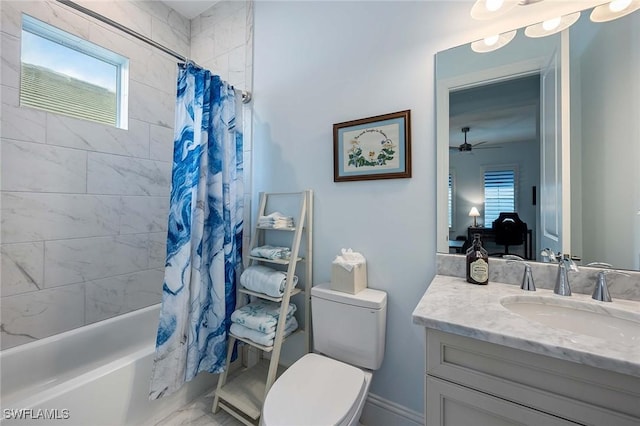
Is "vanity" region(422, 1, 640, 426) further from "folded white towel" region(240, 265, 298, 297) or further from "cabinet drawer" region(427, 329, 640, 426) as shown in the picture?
"folded white towel" region(240, 265, 298, 297)

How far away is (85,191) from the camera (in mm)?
1733

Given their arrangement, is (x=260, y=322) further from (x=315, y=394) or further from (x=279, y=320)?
(x=315, y=394)

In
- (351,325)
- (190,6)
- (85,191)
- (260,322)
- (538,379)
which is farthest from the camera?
(190,6)

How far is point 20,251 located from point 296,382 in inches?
68.7

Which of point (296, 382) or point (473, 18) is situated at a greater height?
point (473, 18)

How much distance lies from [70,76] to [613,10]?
9.46 ft

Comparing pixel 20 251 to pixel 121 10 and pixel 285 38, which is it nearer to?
pixel 121 10

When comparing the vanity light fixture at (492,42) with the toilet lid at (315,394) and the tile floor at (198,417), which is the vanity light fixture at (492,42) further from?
the tile floor at (198,417)

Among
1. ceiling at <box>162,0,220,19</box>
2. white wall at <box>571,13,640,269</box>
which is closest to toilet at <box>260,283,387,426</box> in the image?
white wall at <box>571,13,640,269</box>

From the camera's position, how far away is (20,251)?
1.50m

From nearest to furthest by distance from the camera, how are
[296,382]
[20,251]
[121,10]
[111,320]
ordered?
[296,382] < [20,251] < [111,320] < [121,10]

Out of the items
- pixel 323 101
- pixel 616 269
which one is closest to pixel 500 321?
pixel 616 269

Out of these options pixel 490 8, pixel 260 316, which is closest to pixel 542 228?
pixel 490 8

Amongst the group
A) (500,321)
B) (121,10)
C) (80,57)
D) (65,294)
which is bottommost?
(65,294)
